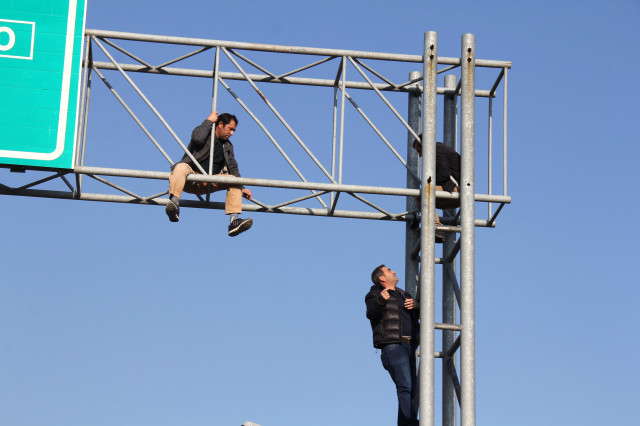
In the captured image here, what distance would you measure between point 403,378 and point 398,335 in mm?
567

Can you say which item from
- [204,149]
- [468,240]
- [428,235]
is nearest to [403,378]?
[428,235]

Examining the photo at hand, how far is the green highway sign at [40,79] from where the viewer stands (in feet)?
61.6

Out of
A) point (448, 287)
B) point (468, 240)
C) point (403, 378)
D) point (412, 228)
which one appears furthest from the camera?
point (412, 228)

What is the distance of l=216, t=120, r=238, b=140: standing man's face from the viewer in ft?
63.2

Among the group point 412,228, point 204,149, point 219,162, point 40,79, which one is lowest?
point 412,228

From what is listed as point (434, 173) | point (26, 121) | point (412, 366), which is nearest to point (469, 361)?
point (412, 366)

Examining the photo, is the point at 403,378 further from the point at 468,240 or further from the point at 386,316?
the point at 468,240

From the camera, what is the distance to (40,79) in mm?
18953

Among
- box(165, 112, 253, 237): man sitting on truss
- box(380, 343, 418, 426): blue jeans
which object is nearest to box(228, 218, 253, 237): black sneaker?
box(165, 112, 253, 237): man sitting on truss

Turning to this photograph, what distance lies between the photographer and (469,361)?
18188 mm

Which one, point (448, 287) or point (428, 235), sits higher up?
point (428, 235)

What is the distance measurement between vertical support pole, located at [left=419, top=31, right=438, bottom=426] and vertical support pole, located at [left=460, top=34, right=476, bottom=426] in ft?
1.26

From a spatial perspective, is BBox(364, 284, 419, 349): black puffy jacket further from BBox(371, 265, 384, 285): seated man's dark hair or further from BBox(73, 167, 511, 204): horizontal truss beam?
BBox(73, 167, 511, 204): horizontal truss beam

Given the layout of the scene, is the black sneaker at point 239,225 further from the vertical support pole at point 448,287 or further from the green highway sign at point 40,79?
the vertical support pole at point 448,287
